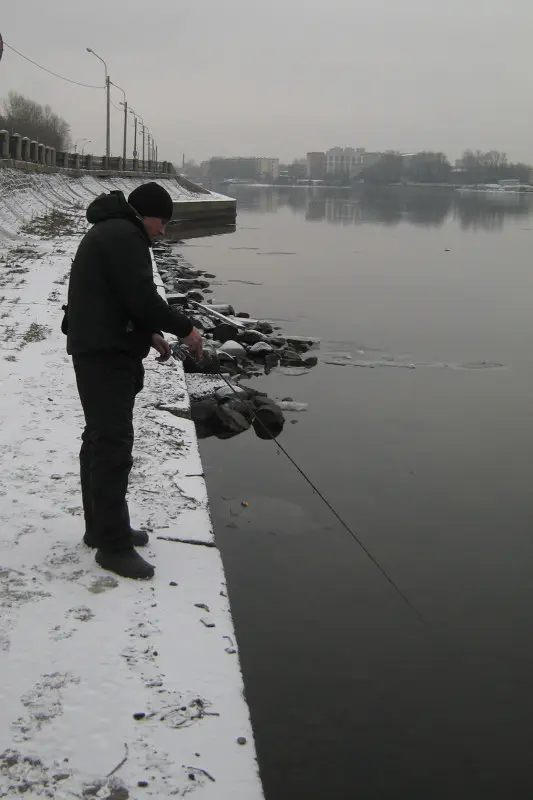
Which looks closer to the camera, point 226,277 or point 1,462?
point 1,462

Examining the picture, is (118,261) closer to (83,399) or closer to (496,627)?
(83,399)

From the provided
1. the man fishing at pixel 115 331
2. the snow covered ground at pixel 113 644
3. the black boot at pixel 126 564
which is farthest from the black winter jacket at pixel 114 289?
the snow covered ground at pixel 113 644

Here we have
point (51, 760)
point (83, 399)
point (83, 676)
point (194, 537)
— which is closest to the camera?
point (51, 760)

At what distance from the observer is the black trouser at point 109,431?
3.35m

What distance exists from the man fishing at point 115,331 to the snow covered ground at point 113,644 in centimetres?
27

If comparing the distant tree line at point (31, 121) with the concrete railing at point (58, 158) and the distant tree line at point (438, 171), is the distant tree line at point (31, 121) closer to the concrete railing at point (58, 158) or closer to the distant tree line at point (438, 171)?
the concrete railing at point (58, 158)

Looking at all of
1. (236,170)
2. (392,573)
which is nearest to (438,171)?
(236,170)

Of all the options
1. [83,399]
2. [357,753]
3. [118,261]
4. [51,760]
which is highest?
[118,261]

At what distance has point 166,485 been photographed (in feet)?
15.3

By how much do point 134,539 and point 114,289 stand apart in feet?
4.13

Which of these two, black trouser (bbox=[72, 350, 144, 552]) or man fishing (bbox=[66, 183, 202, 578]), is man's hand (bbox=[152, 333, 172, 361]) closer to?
man fishing (bbox=[66, 183, 202, 578])

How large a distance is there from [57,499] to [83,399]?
1.09 meters

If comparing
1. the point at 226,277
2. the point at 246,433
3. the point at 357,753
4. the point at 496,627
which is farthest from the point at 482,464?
the point at 226,277

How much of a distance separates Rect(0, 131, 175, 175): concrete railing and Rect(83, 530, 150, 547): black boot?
2524 centimetres
